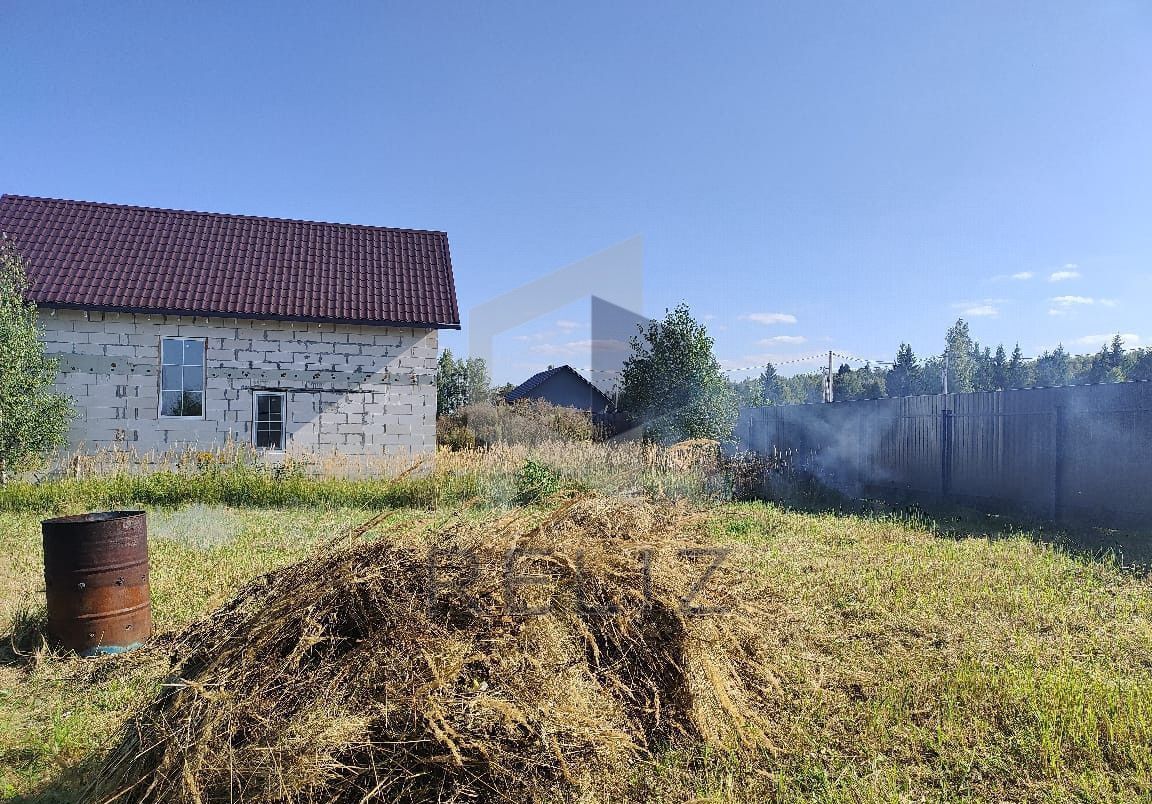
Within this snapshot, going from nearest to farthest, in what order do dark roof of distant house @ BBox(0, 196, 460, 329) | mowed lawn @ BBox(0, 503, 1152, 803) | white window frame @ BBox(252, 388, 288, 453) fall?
1. mowed lawn @ BBox(0, 503, 1152, 803)
2. dark roof of distant house @ BBox(0, 196, 460, 329)
3. white window frame @ BBox(252, 388, 288, 453)

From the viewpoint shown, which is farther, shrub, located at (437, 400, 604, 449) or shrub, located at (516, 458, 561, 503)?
shrub, located at (437, 400, 604, 449)

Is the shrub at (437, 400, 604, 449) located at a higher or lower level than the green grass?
higher

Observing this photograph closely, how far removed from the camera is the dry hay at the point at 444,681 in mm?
2500

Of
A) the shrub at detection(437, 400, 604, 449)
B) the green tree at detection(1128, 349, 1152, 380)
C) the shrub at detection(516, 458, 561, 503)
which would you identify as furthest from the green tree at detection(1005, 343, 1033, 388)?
the shrub at detection(516, 458, 561, 503)

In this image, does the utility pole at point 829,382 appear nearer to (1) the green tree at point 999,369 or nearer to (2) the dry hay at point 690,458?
(2) the dry hay at point 690,458

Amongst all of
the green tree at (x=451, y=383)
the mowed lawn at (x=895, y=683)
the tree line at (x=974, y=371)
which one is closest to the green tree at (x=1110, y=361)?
the tree line at (x=974, y=371)

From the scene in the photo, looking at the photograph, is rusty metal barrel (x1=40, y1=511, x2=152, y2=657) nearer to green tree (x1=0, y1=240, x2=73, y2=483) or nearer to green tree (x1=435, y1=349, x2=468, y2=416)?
green tree (x1=0, y1=240, x2=73, y2=483)

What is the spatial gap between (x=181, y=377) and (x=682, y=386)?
35.2 ft

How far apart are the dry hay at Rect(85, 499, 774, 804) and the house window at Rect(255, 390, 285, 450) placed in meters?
11.6

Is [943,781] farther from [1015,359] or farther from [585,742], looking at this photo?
[1015,359]

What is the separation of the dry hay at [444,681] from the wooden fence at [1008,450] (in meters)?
8.95

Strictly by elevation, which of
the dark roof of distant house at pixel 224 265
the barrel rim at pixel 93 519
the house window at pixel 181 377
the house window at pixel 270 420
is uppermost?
the dark roof of distant house at pixel 224 265

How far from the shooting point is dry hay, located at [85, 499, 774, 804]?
2500mm

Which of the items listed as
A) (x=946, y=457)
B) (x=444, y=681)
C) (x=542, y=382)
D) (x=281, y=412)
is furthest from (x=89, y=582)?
(x=542, y=382)
